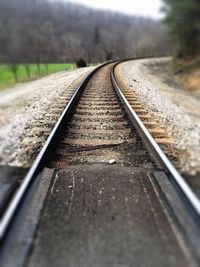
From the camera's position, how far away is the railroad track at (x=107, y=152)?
2902 mm

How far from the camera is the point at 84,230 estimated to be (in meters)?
2.71

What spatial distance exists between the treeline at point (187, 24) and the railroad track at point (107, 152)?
165 cm

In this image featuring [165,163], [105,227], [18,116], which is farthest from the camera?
[18,116]

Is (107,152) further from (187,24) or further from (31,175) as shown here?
(187,24)

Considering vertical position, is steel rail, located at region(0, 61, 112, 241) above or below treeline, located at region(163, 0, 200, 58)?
below

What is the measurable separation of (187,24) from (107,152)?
10.6 ft

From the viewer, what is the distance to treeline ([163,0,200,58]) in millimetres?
5617

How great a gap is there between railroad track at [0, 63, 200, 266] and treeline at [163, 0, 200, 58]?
1.65m

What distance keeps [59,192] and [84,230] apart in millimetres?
764

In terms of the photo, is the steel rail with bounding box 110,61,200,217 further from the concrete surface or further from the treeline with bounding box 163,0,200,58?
the treeline with bounding box 163,0,200,58

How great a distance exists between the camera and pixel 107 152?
4.68 meters

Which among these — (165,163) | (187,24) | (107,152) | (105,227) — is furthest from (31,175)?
(187,24)

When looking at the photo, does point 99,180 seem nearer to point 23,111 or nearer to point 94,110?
point 94,110

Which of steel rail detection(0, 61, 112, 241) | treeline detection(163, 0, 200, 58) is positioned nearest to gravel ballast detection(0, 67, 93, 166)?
steel rail detection(0, 61, 112, 241)
